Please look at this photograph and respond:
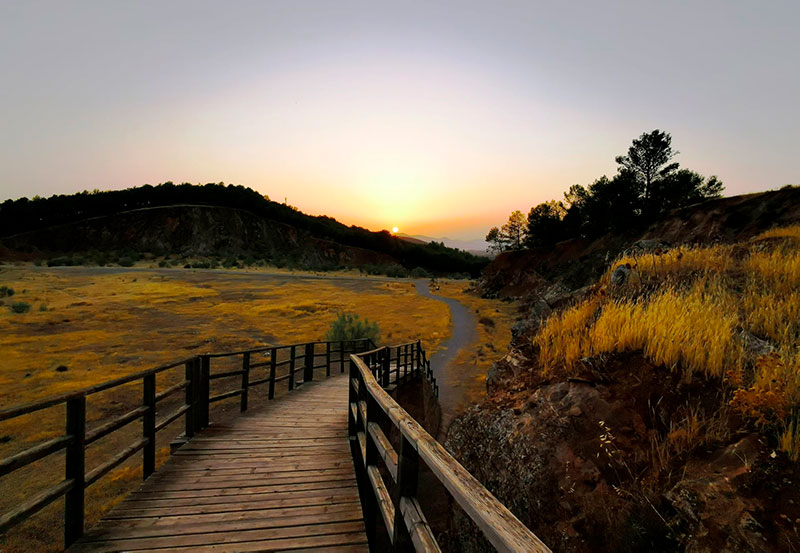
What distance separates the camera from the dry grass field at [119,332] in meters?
7.55

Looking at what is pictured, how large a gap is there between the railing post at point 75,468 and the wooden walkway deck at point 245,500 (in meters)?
0.17

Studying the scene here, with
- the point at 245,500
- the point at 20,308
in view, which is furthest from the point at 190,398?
the point at 20,308

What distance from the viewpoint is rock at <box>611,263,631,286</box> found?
7.34m

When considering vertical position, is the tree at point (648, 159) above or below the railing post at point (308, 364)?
above

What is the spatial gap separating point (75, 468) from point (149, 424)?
1.12 meters

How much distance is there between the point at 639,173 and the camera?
3203cm

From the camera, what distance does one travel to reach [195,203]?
311 ft

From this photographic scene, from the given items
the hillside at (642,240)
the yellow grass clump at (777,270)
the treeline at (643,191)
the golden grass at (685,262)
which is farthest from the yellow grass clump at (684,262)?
the treeline at (643,191)

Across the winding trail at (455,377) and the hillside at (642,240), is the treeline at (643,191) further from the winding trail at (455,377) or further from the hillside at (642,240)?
the winding trail at (455,377)

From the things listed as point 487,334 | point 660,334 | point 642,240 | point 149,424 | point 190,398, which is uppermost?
point 642,240

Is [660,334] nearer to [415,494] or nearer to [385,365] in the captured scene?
[415,494]

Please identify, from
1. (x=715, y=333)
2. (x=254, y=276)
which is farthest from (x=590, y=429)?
(x=254, y=276)

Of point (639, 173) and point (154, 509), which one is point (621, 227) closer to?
point (639, 173)

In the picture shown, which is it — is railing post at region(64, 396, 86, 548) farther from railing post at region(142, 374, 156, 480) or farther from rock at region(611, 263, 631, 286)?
rock at region(611, 263, 631, 286)
